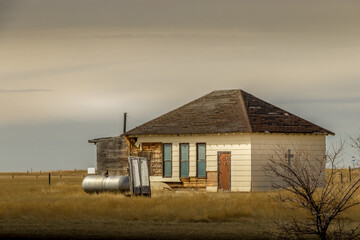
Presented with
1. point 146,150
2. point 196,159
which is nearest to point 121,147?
point 146,150

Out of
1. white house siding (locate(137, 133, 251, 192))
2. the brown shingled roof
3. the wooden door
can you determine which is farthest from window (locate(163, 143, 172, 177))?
the wooden door

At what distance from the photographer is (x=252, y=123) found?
3662 centimetres

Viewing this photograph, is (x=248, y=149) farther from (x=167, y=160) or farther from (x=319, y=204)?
(x=319, y=204)

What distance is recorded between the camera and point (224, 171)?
3675 centimetres

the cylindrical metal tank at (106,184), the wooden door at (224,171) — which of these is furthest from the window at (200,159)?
the cylindrical metal tank at (106,184)

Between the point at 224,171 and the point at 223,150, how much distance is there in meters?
1.07

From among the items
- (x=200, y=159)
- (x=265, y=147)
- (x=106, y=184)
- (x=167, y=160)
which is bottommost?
(x=106, y=184)

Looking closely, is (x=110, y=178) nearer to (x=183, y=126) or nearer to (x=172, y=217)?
(x=183, y=126)

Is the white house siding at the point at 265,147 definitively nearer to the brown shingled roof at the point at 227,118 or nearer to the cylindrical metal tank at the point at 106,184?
the brown shingled roof at the point at 227,118

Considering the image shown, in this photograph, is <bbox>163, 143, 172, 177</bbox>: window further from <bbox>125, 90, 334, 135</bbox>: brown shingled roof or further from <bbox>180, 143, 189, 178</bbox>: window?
<bbox>125, 90, 334, 135</bbox>: brown shingled roof

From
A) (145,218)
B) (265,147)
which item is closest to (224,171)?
(265,147)

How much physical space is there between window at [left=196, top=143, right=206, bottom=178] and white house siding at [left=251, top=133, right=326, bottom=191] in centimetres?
298

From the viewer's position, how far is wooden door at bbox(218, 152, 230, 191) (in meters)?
36.6

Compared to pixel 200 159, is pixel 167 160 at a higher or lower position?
lower
